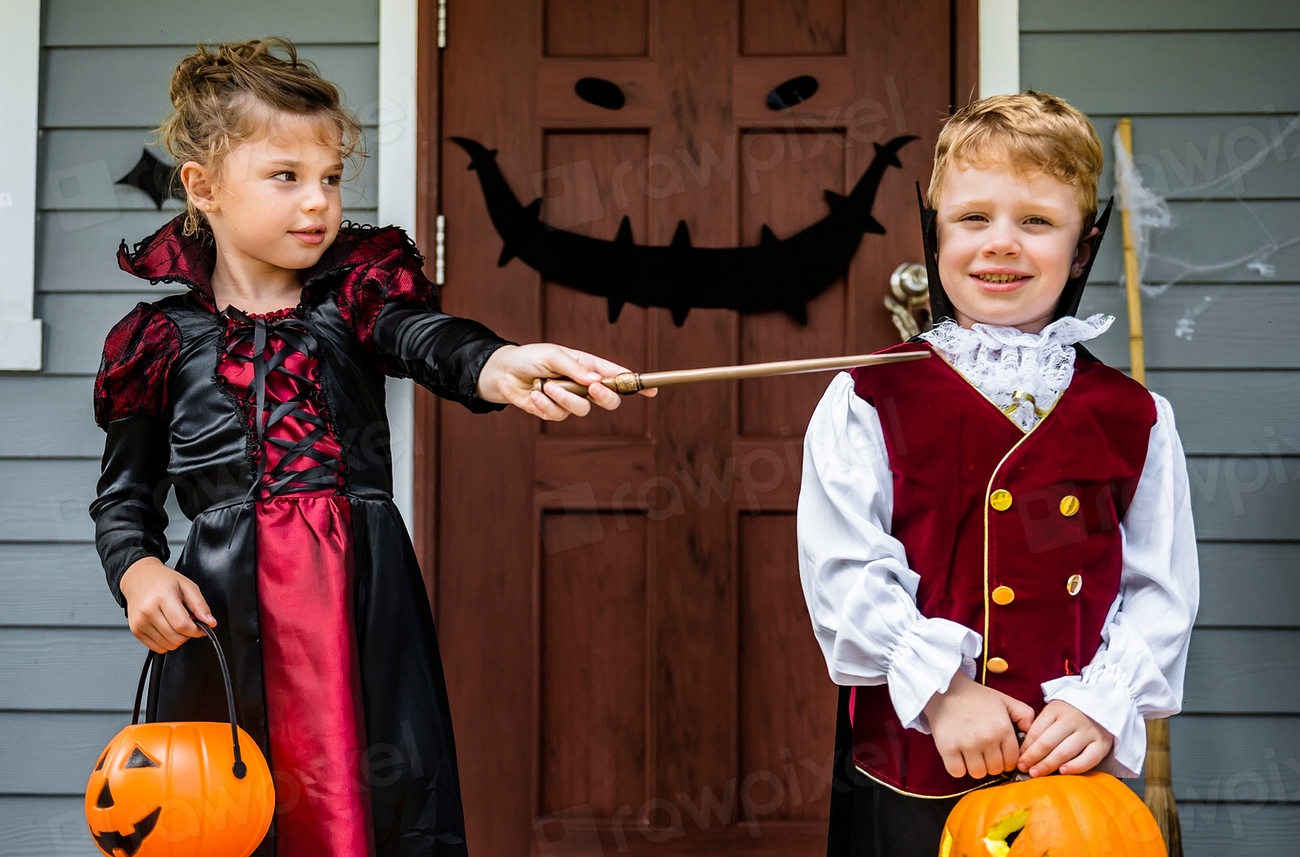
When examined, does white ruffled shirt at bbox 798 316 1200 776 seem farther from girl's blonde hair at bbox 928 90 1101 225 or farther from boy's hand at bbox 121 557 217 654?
boy's hand at bbox 121 557 217 654

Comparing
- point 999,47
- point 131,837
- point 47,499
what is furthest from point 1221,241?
point 47,499

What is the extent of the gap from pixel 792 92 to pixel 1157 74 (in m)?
0.79

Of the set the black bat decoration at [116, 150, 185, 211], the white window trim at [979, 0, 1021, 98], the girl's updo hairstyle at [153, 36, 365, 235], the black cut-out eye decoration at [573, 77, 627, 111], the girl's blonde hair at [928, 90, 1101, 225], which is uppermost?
the white window trim at [979, 0, 1021, 98]

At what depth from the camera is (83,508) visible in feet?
7.64

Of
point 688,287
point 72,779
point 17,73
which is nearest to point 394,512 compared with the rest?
point 688,287

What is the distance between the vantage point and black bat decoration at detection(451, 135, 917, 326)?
2.35 m

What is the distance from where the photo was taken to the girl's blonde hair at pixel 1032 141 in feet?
4.54

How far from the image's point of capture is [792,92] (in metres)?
2.35

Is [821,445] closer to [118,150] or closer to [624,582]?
[624,582]

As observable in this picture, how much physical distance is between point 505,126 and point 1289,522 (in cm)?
191

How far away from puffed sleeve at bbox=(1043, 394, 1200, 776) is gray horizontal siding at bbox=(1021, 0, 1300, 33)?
1.22 metres

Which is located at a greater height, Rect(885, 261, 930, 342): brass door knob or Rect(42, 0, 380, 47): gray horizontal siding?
Rect(42, 0, 380, 47): gray horizontal siding

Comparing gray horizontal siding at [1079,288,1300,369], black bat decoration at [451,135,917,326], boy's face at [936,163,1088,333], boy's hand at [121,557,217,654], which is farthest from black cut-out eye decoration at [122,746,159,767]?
gray horizontal siding at [1079,288,1300,369]

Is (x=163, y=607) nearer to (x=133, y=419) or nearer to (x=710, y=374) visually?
(x=133, y=419)
